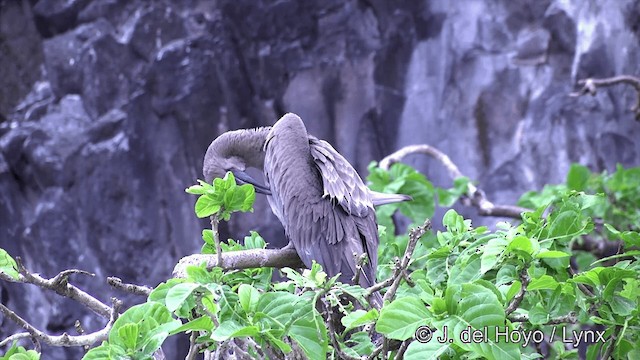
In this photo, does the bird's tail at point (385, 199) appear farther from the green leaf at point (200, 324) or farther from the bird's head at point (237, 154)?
the green leaf at point (200, 324)

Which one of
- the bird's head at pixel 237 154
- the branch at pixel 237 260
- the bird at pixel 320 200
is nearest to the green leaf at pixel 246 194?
the branch at pixel 237 260

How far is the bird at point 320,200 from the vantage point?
1.85 metres

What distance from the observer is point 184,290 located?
1.07 metres

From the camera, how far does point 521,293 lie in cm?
114

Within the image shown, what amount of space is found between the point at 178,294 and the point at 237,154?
1178 millimetres

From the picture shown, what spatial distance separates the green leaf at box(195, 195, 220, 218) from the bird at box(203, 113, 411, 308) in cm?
56

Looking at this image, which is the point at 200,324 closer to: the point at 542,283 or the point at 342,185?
the point at 542,283

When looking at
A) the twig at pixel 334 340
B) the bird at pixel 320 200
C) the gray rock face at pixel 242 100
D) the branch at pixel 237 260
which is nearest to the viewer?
the twig at pixel 334 340

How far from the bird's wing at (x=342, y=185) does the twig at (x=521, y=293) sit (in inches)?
27.0

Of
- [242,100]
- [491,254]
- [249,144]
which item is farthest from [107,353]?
[242,100]

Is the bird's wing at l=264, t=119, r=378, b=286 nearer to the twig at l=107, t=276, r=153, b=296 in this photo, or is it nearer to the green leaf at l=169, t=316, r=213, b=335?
the twig at l=107, t=276, r=153, b=296

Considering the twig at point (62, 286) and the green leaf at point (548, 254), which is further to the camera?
the twig at point (62, 286)

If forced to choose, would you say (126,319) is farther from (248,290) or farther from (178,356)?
(178,356)

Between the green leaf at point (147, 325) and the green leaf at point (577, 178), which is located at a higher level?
the green leaf at point (147, 325)
